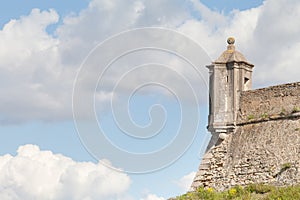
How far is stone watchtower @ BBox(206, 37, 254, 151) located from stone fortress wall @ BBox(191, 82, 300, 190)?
0.27 m

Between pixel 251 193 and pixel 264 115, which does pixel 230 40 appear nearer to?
pixel 264 115

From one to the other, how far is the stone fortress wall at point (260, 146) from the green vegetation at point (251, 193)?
2.90 ft

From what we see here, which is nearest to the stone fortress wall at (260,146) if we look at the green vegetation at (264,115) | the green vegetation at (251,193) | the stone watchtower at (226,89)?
the green vegetation at (264,115)

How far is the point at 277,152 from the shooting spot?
82.9 ft

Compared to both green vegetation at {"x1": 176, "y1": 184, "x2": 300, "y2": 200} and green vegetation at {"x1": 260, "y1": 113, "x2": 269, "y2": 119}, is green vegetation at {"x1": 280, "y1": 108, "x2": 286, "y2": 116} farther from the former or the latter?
green vegetation at {"x1": 176, "y1": 184, "x2": 300, "y2": 200}

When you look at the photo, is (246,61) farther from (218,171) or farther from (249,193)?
(249,193)

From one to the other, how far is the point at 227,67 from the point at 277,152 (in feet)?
14.6

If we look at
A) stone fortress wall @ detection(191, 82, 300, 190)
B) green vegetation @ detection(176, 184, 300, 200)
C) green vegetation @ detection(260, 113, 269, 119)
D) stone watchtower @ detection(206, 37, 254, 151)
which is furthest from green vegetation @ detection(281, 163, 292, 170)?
stone watchtower @ detection(206, 37, 254, 151)

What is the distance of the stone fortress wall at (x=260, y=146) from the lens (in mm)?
24953

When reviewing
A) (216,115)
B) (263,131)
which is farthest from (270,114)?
(216,115)

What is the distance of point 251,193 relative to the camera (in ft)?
78.5

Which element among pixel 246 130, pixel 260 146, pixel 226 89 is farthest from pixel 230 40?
pixel 260 146

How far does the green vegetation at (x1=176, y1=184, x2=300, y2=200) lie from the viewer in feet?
73.7

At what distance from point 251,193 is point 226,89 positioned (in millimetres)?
5340
